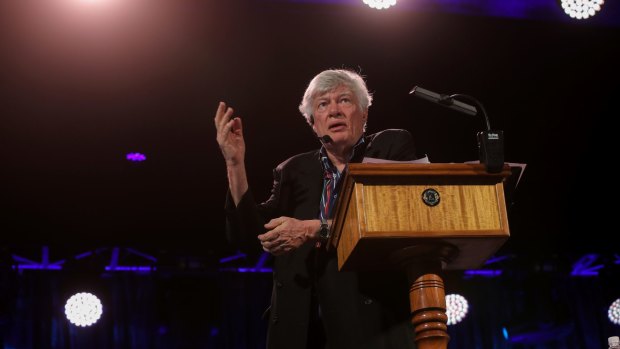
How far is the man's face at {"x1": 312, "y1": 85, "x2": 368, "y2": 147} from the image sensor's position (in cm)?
219

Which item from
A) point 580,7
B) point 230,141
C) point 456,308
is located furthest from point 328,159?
point 456,308

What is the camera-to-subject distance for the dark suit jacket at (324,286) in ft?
5.87

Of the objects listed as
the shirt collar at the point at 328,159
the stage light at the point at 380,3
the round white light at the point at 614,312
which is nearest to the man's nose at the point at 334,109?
the shirt collar at the point at 328,159

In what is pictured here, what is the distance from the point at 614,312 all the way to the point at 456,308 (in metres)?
1.55

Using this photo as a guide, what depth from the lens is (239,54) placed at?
15.9ft

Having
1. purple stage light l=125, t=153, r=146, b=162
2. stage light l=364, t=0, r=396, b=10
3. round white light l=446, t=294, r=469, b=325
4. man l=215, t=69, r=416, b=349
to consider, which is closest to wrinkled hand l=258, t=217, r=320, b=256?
man l=215, t=69, r=416, b=349

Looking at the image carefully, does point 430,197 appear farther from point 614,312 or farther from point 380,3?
point 614,312

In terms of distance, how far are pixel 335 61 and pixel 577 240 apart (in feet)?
10.5

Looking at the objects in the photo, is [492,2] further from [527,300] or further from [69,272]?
[69,272]

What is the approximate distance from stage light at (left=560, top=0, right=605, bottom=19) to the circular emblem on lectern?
3522 mm

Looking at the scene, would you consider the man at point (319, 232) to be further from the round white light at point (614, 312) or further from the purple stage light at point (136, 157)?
the round white light at point (614, 312)

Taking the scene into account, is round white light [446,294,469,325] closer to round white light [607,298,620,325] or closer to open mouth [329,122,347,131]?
round white light [607,298,620,325]

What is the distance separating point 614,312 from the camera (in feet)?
21.7

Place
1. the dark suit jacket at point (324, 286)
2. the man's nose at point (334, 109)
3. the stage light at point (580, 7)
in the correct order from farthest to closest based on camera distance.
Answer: the stage light at point (580, 7)
the man's nose at point (334, 109)
the dark suit jacket at point (324, 286)
